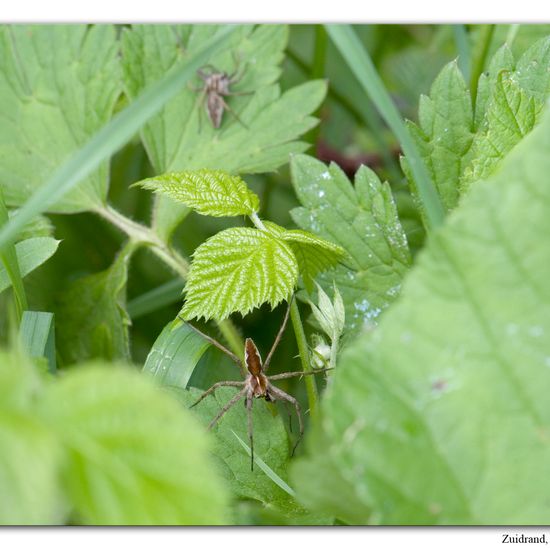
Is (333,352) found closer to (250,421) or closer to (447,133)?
(250,421)

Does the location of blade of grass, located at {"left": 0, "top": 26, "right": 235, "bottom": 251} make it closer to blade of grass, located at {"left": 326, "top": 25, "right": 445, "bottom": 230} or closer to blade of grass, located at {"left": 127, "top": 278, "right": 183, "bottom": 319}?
blade of grass, located at {"left": 326, "top": 25, "right": 445, "bottom": 230}

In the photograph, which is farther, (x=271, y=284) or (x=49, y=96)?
(x=49, y=96)

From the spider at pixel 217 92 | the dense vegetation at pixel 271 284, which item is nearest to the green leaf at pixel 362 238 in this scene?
the dense vegetation at pixel 271 284

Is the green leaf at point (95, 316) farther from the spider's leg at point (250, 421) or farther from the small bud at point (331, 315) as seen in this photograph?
the small bud at point (331, 315)

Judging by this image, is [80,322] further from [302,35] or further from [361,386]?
[302,35]

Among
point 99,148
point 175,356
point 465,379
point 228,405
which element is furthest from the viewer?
point 175,356

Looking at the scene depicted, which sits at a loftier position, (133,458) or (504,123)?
(504,123)

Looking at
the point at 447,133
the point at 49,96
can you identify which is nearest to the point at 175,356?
the point at 447,133
